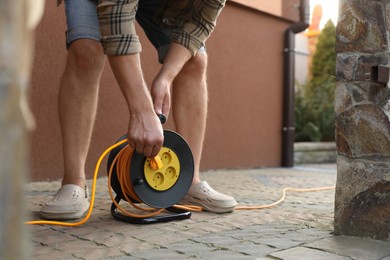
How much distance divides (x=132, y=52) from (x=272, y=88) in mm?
3590

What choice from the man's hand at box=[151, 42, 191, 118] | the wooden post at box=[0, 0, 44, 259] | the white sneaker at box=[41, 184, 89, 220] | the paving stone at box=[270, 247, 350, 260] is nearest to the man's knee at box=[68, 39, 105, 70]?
the man's hand at box=[151, 42, 191, 118]

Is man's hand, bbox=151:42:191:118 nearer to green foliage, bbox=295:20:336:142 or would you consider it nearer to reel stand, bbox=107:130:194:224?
reel stand, bbox=107:130:194:224

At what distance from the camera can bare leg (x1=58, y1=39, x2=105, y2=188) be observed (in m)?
2.18

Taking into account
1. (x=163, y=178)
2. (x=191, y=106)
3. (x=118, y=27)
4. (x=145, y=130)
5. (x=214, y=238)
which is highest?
(x=118, y=27)

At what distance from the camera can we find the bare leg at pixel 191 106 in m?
2.42

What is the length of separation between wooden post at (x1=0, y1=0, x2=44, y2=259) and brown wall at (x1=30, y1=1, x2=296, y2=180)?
9.37ft

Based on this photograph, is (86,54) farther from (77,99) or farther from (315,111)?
(315,111)

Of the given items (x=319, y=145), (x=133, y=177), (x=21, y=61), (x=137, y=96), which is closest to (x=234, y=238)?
(x=133, y=177)

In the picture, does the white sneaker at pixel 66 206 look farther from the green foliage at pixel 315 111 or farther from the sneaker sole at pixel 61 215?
the green foliage at pixel 315 111

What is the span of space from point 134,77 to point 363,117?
0.83m

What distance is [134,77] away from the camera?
5.74 feet

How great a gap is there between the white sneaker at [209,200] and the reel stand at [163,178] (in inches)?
7.1

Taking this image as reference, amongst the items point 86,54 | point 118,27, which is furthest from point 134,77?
point 86,54

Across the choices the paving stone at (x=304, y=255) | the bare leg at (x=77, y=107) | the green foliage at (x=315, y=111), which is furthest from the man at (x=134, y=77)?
the green foliage at (x=315, y=111)
